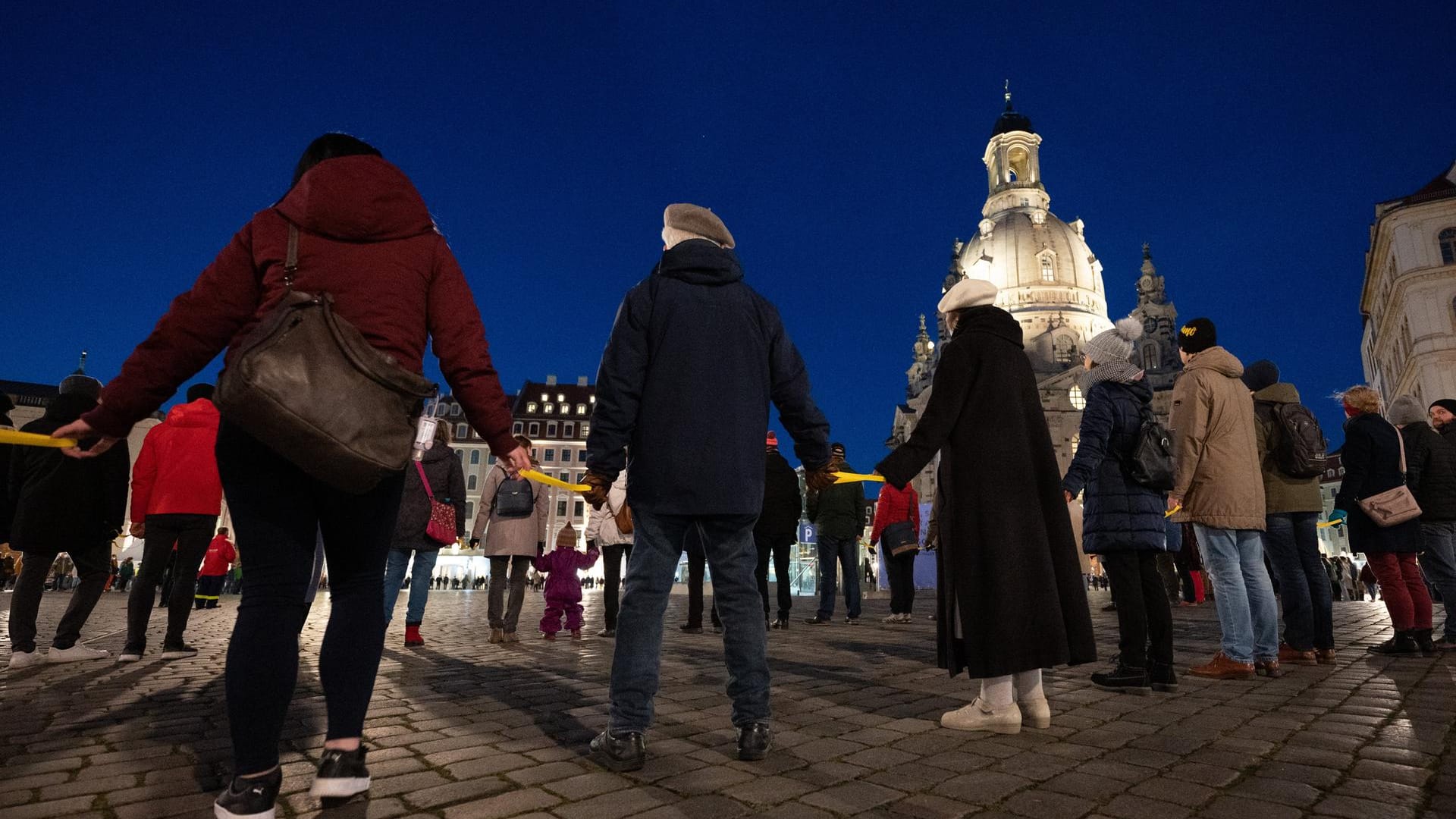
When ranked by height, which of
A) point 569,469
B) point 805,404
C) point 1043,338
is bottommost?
point 805,404

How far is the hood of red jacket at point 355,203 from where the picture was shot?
2.71 metres

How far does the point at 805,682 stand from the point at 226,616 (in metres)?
11.8

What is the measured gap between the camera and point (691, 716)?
4211 mm

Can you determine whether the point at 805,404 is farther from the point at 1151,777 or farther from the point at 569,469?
the point at 569,469

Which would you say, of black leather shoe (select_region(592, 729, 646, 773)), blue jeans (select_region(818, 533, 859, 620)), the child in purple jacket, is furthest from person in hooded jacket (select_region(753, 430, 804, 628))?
black leather shoe (select_region(592, 729, 646, 773))

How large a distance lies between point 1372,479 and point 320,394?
8584mm

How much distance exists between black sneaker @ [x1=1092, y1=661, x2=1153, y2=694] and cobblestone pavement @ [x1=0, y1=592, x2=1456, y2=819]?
18cm

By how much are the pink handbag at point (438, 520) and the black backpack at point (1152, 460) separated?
5980mm

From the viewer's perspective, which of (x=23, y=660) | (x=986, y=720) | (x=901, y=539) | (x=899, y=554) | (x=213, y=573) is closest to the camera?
(x=986, y=720)

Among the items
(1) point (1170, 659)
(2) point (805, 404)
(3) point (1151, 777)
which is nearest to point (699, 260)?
(2) point (805, 404)

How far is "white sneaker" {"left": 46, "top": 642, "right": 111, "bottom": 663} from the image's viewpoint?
641 cm

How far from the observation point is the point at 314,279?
2668 mm

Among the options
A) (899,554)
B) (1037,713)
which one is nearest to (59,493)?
(1037,713)

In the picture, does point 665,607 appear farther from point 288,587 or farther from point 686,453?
point 288,587
